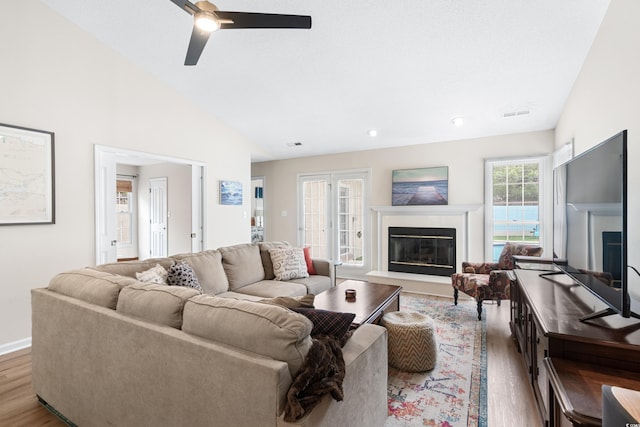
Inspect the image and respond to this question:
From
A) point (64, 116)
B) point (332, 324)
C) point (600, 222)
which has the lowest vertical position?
point (332, 324)

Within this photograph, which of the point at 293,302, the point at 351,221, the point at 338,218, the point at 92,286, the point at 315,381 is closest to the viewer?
the point at 315,381

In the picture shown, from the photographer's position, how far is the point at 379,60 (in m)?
3.21

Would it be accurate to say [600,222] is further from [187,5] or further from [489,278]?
[187,5]

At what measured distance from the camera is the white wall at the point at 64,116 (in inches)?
116

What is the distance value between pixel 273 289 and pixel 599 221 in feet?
8.61

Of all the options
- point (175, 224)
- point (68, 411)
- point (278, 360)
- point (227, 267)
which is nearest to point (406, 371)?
point (278, 360)

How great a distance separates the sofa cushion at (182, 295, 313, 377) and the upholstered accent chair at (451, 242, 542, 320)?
9.69 feet

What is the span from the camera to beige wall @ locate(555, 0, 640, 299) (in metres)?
1.94

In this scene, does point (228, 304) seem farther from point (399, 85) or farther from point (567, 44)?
point (567, 44)

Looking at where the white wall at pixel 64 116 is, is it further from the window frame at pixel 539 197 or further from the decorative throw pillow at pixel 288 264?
Result: the window frame at pixel 539 197

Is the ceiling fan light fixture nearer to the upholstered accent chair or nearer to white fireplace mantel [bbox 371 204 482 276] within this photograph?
the upholstered accent chair

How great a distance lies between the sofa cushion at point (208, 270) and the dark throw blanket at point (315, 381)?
1.96 m

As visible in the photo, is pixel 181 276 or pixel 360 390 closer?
pixel 360 390

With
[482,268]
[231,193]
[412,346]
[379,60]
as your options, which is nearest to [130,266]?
[412,346]
